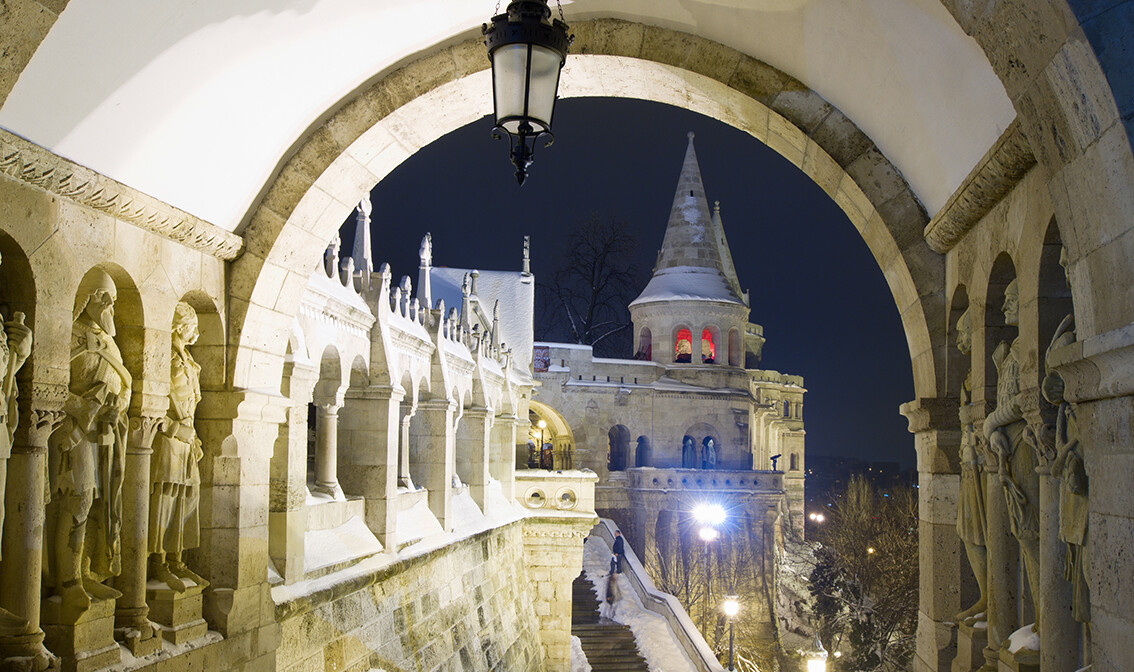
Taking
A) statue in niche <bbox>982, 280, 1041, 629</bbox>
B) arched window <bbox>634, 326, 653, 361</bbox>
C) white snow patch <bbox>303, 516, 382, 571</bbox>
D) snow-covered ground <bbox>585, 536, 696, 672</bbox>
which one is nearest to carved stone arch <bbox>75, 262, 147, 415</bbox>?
white snow patch <bbox>303, 516, 382, 571</bbox>

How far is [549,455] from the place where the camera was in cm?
3397

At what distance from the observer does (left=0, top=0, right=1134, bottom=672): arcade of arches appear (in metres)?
A: 2.98

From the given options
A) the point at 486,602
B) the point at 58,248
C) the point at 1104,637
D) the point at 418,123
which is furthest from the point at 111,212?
the point at 486,602

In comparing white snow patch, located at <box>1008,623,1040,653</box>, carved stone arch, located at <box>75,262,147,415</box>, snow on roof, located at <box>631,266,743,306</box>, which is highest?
snow on roof, located at <box>631,266,743,306</box>

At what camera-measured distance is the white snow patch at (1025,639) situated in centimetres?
411

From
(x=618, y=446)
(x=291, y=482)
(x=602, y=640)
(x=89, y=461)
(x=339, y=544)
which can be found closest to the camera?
(x=89, y=461)

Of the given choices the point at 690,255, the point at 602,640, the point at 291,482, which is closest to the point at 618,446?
the point at 690,255

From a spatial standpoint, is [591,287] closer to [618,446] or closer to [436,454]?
[618,446]

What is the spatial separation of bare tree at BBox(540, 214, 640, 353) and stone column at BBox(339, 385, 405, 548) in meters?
29.5

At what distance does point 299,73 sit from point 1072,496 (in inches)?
159

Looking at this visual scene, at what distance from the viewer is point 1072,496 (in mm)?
3357

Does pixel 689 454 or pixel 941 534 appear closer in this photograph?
pixel 941 534

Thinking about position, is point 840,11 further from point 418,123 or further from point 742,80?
point 418,123

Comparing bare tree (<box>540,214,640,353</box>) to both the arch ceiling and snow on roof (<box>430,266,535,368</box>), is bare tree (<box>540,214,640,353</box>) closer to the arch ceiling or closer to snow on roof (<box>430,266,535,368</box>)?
snow on roof (<box>430,266,535,368</box>)
